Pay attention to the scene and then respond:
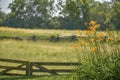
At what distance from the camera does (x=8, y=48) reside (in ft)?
107

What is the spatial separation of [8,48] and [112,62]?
896 inches

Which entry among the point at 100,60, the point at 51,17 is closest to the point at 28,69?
the point at 100,60

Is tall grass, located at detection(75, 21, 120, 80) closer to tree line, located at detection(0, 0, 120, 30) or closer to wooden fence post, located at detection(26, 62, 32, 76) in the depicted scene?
wooden fence post, located at detection(26, 62, 32, 76)

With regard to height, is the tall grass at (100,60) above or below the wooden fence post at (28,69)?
above

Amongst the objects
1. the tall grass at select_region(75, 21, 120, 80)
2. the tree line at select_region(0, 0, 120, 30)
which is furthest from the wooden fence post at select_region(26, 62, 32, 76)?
the tree line at select_region(0, 0, 120, 30)

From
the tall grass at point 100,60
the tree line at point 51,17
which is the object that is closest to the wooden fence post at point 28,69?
the tall grass at point 100,60

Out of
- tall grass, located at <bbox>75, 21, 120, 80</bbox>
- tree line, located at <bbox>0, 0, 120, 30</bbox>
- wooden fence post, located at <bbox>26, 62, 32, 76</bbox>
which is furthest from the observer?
tree line, located at <bbox>0, 0, 120, 30</bbox>

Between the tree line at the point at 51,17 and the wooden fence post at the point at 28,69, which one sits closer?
the wooden fence post at the point at 28,69

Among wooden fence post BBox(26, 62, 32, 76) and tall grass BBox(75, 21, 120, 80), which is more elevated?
tall grass BBox(75, 21, 120, 80)

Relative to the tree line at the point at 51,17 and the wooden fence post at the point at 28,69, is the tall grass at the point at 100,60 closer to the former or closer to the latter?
the wooden fence post at the point at 28,69

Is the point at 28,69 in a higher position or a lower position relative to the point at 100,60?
lower

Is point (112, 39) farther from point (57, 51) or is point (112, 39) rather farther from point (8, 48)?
point (8, 48)

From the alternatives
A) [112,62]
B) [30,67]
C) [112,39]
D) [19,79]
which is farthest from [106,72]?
[30,67]

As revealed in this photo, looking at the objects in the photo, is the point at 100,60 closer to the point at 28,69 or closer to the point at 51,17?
the point at 28,69
